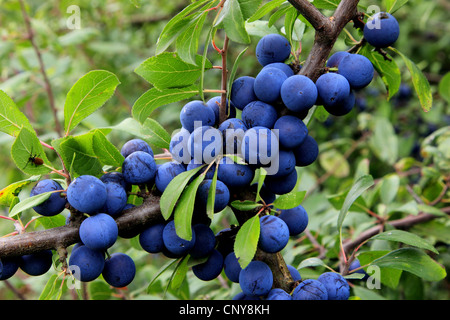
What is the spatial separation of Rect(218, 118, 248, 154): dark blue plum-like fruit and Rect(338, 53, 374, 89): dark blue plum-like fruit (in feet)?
0.85

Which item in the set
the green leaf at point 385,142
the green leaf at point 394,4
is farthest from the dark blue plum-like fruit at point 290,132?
the green leaf at point 385,142

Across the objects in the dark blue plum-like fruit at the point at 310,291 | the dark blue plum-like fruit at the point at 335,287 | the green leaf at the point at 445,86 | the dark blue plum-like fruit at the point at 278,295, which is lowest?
the green leaf at the point at 445,86

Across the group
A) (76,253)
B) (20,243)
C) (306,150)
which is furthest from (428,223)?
(20,243)

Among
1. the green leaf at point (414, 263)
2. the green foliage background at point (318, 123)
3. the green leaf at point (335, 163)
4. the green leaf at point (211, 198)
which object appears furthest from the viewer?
the green leaf at point (335, 163)

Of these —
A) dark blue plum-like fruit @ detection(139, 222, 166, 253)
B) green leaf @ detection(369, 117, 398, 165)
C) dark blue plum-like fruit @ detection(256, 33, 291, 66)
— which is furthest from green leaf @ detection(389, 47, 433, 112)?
green leaf @ detection(369, 117, 398, 165)

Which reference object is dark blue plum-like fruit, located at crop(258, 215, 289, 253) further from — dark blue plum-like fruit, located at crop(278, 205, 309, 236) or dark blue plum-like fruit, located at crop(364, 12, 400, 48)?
dark blue plum-like fruit, located at crop(364, 12, 400, 48)

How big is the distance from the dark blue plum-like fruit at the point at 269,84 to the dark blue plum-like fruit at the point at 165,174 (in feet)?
0.81

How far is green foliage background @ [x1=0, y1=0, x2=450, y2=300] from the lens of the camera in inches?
65.4

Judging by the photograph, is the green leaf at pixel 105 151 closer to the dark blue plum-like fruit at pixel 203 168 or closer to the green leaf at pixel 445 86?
the dark blue plum-like fruit at pixel 203 168

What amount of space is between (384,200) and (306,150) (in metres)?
0.94

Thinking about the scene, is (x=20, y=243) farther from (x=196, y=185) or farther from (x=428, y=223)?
(x=428, y=223)

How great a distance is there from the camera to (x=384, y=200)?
1.76 m

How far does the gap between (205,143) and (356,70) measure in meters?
0.37

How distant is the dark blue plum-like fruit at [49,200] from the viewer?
2.90 feet
